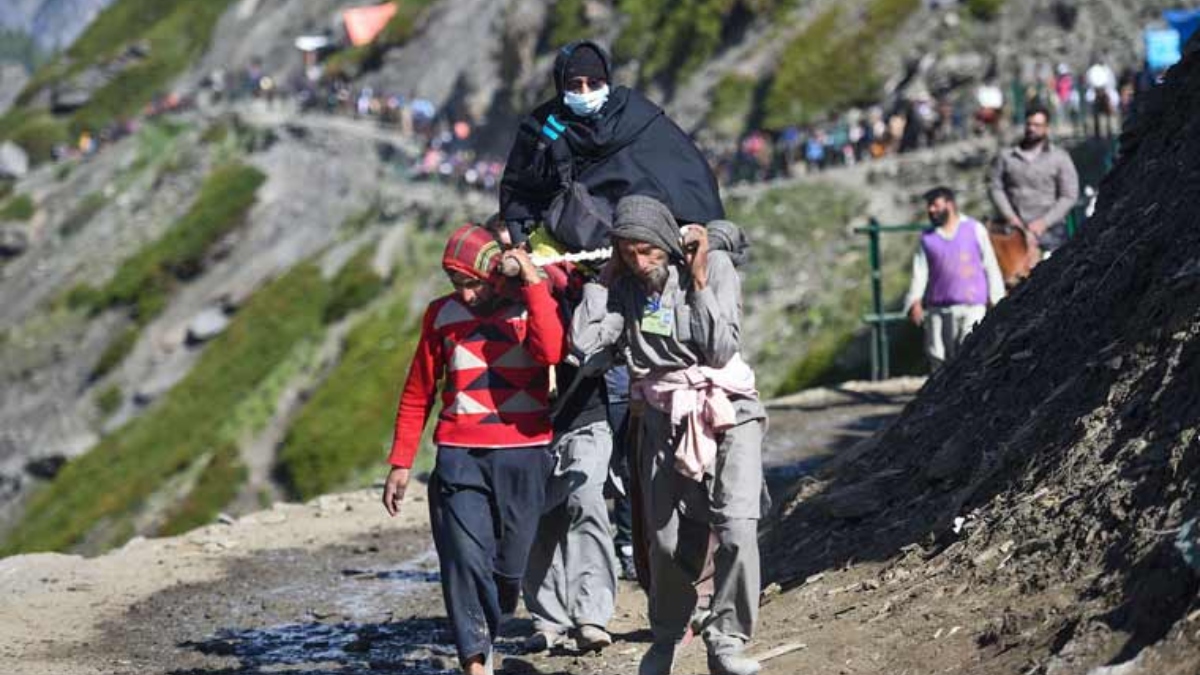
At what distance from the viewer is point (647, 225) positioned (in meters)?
6.62

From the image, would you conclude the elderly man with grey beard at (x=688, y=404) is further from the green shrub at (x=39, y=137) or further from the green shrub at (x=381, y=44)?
the green shrub at (x=39, y=137)

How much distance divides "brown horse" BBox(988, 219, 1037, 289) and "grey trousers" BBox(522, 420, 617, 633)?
5.99m

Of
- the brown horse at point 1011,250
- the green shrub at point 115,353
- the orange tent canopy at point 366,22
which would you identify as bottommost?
the green shrub at point 115,353

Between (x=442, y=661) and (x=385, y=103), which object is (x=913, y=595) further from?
(x=385, y=103)

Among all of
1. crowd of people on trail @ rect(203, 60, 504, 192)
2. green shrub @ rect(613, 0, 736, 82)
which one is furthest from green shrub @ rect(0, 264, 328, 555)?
green shrub @ rect(613, 0, 736, 82)

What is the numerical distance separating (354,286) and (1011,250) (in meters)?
42.0

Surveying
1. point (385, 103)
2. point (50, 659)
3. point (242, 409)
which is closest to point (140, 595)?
point (50, 659)

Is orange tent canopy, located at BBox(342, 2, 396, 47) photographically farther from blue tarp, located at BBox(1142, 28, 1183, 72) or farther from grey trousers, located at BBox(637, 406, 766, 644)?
grey trousers, located at BBox(637, 406, 766, 644)

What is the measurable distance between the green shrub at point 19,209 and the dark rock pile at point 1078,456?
72.5m

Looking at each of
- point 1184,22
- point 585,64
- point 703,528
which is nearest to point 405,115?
point 1184,22

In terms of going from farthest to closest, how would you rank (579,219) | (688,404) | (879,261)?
1. (879,261)
2. (579,219)
3. (688,404)

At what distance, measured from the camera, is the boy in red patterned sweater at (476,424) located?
23.8 feet

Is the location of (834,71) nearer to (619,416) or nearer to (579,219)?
(619,416)

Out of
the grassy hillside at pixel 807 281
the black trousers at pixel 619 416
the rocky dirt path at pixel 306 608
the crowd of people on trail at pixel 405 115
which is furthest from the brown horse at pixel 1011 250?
the crowd of people on trail at pixel 405 115
